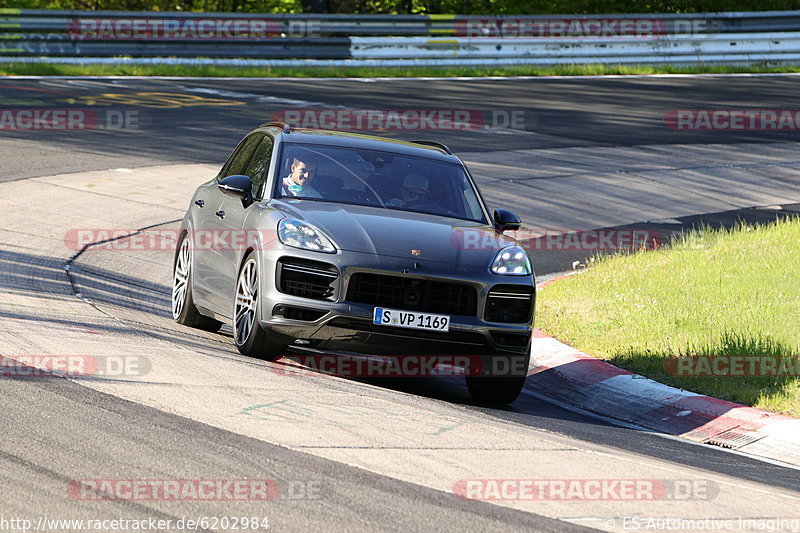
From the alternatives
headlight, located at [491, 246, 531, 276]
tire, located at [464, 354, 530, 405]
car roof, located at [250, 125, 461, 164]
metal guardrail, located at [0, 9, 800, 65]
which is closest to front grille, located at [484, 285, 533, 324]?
headlight, located at [491, 246, 531, 276]

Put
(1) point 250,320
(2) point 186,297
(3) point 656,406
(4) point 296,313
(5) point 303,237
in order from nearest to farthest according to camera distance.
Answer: (4) point 296,313, (5) point 303,237, (1) point 250,320, (3) point 656,406, (2) point 186,297

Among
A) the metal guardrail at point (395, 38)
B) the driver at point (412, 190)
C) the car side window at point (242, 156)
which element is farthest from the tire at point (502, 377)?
the metal guardrail at point (395, 38)

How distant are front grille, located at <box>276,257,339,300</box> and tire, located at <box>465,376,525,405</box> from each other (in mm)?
1229

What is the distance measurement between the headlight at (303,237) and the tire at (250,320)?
0.31 meters

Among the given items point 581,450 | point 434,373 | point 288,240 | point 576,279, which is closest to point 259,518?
point 581,450

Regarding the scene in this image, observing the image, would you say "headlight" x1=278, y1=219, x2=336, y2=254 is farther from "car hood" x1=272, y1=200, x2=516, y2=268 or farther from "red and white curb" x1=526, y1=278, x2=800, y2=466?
"red and white curb" x1=526, y1=278, x2=800, y2=466

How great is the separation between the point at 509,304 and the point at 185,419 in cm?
269

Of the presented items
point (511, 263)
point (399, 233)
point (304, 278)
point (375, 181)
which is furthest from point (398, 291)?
point (375, 181)

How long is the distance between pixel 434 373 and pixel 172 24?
2017 cm

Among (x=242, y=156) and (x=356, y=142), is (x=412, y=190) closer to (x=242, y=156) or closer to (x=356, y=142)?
(x=356, y=142)

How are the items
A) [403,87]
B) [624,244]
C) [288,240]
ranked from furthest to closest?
[403,87]
[624,244]
[288,240]

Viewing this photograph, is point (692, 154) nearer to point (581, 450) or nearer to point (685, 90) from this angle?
point (685, 90)

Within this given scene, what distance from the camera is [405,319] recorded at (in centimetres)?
773

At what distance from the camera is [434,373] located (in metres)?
9.27
